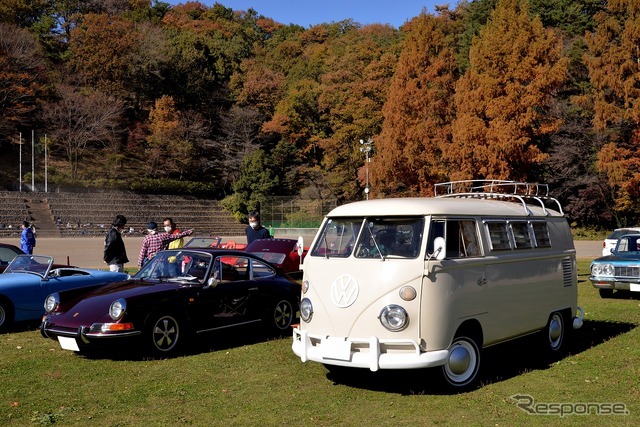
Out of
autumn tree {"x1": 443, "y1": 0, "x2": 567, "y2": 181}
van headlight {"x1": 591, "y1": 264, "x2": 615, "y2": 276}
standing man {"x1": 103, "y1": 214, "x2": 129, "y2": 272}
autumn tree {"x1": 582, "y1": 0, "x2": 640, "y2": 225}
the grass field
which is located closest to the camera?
the grass field

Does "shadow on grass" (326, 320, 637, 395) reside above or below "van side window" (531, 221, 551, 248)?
Result: below

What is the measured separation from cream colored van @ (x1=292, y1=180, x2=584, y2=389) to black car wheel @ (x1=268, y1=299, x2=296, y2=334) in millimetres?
2863

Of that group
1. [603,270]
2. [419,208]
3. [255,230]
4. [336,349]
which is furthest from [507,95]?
[336,349]

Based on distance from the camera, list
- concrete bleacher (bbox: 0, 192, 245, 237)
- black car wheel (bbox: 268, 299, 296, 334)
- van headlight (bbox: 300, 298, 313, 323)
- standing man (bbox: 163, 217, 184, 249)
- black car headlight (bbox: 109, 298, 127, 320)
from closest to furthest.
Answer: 1. van headlight (bbox: 300, 298, 313, 323)
2. black car headlight (bbox: 109, 298, 127, 320)
3. black car wheel (bbox: 268, 299, 296, 334)
4. standing man (bbox: 163, 217, 184, 249)
5. concrete bleacher (bbox: 0, 192, 245, 237)

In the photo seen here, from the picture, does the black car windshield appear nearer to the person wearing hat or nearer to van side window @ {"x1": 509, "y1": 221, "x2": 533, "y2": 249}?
the person wearing hat

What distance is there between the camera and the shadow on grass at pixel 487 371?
6797 millimetres

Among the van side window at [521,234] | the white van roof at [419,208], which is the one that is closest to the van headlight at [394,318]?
the white van roof at [419,208]

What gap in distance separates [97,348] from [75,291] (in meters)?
1.14

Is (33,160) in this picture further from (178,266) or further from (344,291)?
(344,291)

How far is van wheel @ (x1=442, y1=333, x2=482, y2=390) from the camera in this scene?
6.56 m

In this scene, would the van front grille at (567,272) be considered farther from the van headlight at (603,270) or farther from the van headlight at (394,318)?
the van headlight at (603,270)

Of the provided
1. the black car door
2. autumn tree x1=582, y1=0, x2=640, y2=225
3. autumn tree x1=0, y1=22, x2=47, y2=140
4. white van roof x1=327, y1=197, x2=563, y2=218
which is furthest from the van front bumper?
autumn tree x1=0, y1=22, x2=47, y2=140

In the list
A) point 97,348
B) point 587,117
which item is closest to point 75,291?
point 97,348

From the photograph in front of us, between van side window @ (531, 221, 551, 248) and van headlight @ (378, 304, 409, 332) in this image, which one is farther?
van side window @ (531, 221, 551, 248)
